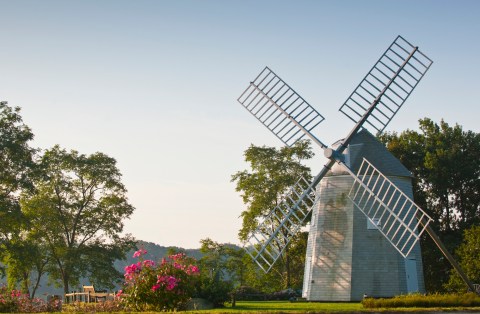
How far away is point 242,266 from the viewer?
204 ft

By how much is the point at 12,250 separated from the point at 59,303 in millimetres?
17726

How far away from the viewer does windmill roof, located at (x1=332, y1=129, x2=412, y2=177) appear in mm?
35906

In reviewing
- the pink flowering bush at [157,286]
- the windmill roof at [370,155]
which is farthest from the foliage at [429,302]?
the windmill roof at [370,155]

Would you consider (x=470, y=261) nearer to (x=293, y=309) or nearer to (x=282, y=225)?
(x=282, y=225)

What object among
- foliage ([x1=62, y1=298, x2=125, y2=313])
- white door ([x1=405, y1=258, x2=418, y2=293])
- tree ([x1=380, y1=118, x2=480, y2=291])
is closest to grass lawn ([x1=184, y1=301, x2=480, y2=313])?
foliage ([x1=62, y1=298, x2=125, y2=313])

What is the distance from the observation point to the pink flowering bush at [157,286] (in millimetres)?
23094

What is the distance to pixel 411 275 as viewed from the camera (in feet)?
115

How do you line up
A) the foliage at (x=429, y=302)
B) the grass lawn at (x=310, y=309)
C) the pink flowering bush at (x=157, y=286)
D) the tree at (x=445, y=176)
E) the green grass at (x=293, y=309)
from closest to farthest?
the grass lawn at (x=310, y=309) → the green grass at (x=293, y=309) → the pink flowering bush at (x=157, y=286) → the foliage at (x=429, y=302) → the tree at (x=445, y=176)

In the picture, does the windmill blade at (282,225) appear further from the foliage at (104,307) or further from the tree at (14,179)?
the tree at (14,179)

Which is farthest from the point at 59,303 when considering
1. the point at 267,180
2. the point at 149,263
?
the point at 267,180

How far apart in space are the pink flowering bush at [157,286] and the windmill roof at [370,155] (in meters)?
14.7

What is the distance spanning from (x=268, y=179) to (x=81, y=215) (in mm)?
16668

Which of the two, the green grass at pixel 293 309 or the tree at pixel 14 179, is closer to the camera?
the green grass at pixel 293 309

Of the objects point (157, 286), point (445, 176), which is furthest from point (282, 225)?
point (445, 176)
